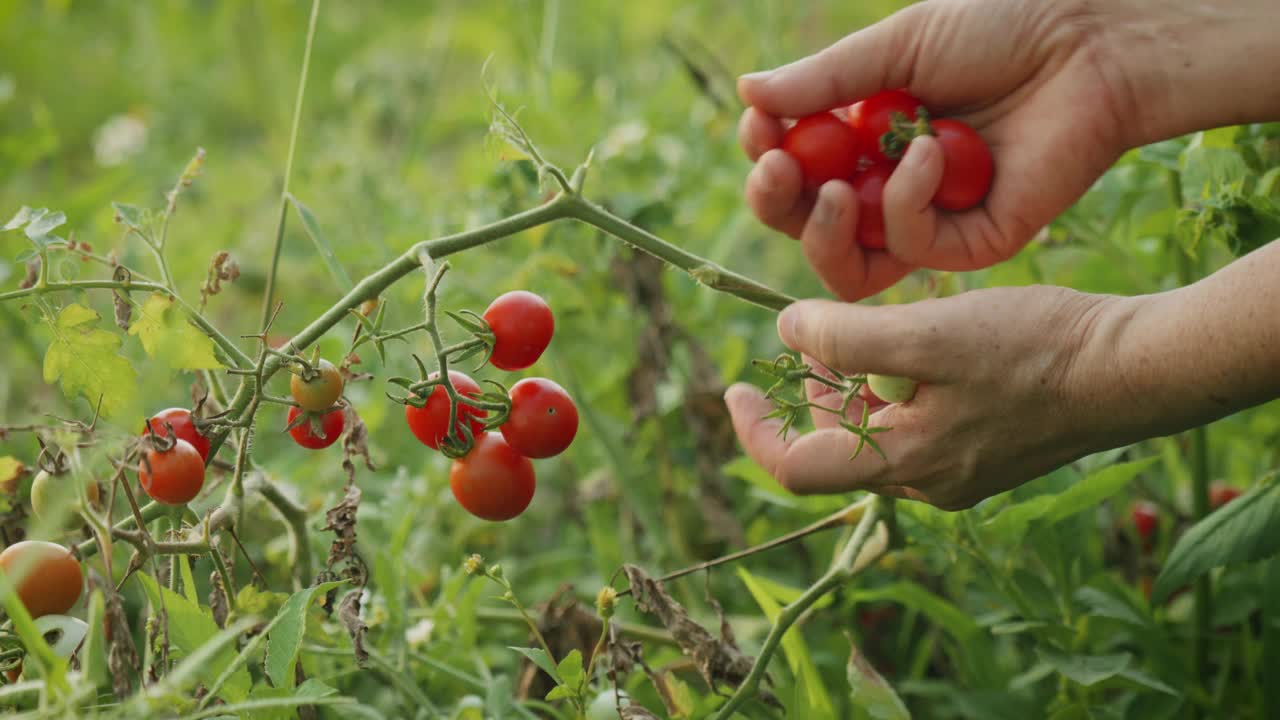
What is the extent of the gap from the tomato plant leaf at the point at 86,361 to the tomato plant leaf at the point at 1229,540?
131cm

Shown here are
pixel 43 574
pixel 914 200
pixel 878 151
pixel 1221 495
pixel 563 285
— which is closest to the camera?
pixel 43 574

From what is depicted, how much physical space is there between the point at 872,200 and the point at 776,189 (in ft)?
0.43

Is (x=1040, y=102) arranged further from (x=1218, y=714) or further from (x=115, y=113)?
(x=115, y=113)

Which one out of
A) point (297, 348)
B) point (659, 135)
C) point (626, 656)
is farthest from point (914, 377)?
point (659, 135)

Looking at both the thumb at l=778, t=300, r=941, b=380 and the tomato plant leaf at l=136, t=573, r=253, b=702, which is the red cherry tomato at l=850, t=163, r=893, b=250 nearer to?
the thumb at l=778, t=300, r=941, b=380

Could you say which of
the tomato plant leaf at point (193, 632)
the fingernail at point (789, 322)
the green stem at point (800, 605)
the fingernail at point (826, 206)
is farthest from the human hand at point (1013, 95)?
the tomato plant leaf at point (193, 632)

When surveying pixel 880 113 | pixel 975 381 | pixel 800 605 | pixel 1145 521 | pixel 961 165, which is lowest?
pixel 1145 521

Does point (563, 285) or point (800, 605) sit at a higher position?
point (563, 285)

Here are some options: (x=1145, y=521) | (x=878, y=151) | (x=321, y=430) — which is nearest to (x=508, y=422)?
(x=321, y=430)

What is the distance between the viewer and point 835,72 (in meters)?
1.46

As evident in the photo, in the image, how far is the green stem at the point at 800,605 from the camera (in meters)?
1.26

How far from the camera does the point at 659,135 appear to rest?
269 cm

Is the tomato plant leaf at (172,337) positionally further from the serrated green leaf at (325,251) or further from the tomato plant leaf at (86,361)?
the serrated green leaf at (325,251)

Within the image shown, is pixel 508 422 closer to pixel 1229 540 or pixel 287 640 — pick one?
pixel 287 640
